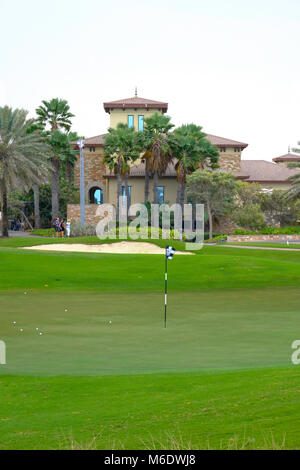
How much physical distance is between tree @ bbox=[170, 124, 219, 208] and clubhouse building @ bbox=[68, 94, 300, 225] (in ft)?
16.0

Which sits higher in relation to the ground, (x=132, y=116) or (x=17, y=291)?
(x=132, y=116)

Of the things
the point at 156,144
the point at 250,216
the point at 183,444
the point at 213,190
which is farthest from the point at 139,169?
the point at 183,444

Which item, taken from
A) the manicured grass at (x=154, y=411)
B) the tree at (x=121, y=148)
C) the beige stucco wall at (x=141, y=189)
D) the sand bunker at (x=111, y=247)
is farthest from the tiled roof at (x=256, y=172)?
the manicured grass at (x=154, y=411)

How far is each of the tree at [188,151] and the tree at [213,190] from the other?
10.0 ft

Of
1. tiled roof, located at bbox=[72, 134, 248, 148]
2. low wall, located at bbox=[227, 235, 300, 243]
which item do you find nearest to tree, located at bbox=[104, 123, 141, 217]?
tiled roof, located at bbox=[72, 134, 248, 148]

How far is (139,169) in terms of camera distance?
77812 millimetres

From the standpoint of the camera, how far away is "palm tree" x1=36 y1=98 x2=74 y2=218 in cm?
7206

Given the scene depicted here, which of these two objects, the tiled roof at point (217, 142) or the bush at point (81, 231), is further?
the tiled roof at point (217, 142)

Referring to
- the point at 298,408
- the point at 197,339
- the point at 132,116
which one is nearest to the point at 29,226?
Result: the point at 132,116

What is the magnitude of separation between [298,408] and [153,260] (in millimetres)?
22810

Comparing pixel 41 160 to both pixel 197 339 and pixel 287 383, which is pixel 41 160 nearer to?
pixel 197 339

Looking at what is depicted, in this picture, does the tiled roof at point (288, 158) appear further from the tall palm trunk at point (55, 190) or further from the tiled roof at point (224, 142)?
the tall palm trunk at point (55, 190)

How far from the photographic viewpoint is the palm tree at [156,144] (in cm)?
6881

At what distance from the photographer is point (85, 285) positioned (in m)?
24.7
